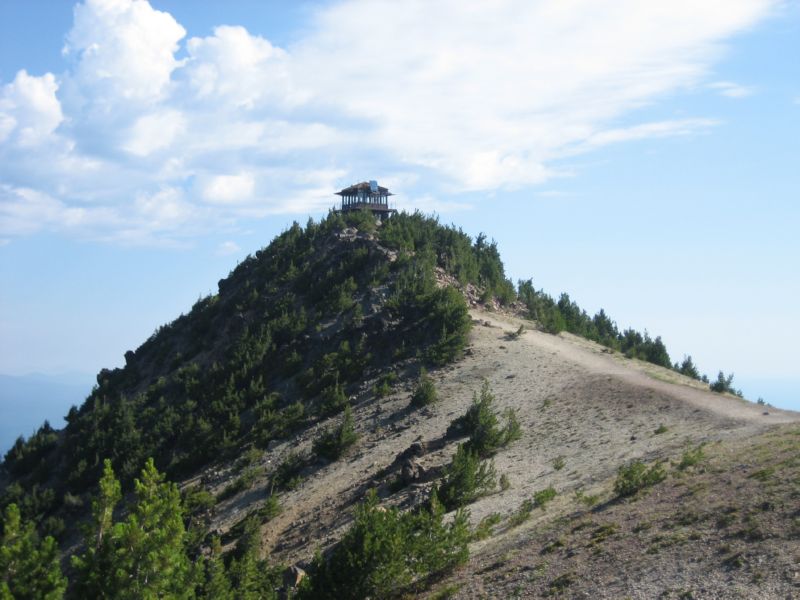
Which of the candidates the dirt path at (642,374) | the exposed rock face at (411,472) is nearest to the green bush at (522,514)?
the exposed rock face at (411,472)

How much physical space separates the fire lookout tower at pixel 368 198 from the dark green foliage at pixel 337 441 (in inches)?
1137

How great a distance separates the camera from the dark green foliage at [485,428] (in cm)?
2470

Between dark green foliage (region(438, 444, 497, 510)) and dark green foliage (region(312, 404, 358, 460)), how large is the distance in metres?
7.95

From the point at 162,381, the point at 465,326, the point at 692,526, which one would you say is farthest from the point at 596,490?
the point at 162,381

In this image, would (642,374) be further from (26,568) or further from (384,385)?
(26,568)

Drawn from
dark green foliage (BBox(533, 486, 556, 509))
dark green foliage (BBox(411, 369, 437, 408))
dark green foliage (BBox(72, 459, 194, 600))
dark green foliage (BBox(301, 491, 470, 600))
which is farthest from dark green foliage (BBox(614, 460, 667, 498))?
dark green foliage (BBox(411, 369, 437, 408))

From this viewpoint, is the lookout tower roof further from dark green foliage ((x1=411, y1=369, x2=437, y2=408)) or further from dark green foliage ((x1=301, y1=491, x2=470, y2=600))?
dark green foliage ((x1=301, y1=491, x2=470, y2=600))

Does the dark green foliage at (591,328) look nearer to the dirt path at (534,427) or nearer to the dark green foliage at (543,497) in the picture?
the dirt path at (534,427)

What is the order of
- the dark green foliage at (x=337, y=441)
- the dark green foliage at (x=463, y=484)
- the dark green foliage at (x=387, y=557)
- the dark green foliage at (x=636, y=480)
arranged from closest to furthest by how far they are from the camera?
the dark green foliage at (x=387, y=557) → the dark green foliage at (x=636, y=480) → the dark green foliage at (x=463, y=484) → the dark green foliage at (x=337, y=441)

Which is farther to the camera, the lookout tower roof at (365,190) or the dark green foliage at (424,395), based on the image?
the lookout tower roof at (365,190)

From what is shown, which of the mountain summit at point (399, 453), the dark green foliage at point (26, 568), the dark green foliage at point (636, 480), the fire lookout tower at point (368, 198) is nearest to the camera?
the dark green foliage at point (26, 568)

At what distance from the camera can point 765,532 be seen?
13938mm

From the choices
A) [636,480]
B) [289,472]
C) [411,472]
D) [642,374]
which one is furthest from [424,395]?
[636,480]

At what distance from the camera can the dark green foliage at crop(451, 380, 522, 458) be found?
24.7m
